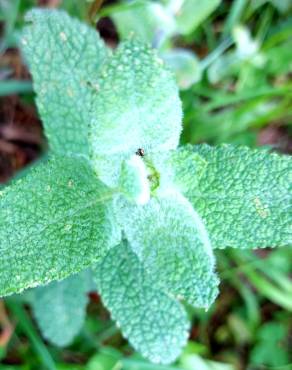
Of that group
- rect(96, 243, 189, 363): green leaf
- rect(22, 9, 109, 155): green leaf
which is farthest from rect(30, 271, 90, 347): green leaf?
rect(22, 9, 109, 155): green leaf

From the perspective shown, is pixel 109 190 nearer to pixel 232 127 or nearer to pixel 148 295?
pixel 148 295

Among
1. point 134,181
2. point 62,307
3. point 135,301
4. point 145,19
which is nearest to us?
point 134,181

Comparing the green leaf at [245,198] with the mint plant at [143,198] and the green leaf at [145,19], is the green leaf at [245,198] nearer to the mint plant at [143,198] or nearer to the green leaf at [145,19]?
the mint plant at [143,198]

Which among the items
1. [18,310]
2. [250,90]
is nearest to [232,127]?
[250,90]

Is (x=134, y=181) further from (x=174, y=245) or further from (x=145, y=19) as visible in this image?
(x=145, y=19)

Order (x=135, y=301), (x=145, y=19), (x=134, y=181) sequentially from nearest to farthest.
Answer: (x=134, y=181) → (x=135, y=301) → (x=145, y=19)

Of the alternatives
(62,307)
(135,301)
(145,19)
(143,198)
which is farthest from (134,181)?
(145,19)
